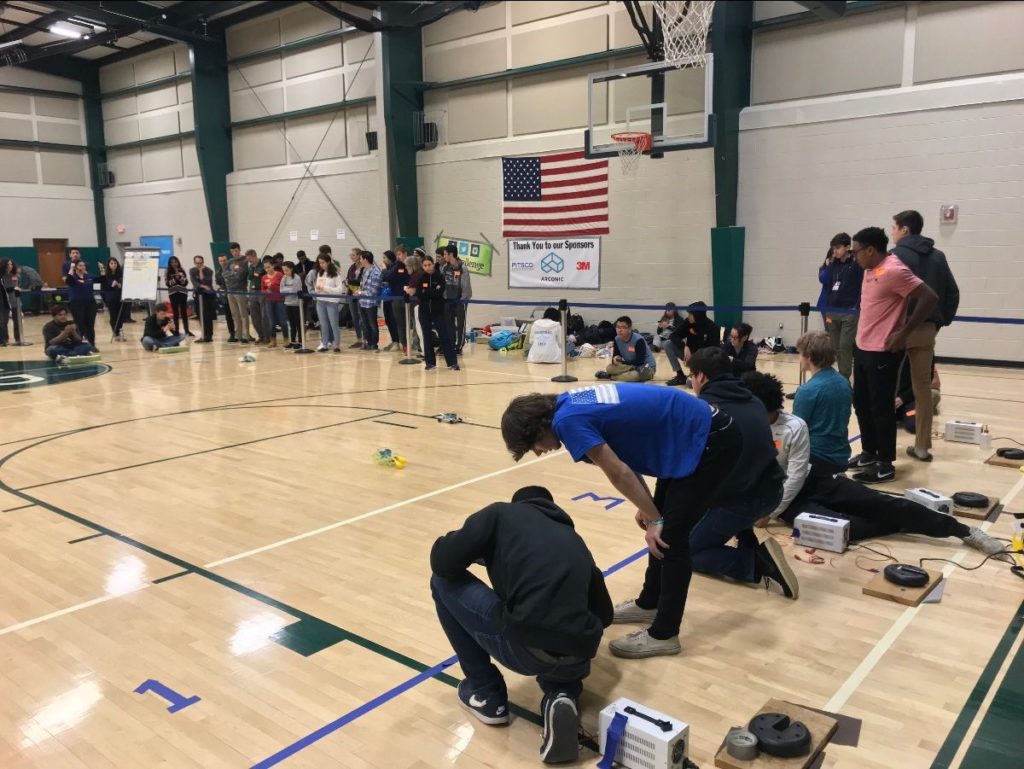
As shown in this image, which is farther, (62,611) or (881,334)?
(881,334)

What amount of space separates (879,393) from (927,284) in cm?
84

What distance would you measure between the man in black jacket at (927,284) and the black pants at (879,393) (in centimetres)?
22

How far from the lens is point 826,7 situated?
10.7 m

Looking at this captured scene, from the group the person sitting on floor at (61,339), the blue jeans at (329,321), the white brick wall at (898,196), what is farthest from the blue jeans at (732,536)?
the person sitting on floor at (61,339)

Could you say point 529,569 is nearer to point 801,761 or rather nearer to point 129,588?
point 801,761

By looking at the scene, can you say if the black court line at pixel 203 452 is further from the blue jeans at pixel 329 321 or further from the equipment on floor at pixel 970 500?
the blue jeans at pixel 329 321

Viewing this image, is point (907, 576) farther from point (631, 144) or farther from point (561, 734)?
point (631, 144)

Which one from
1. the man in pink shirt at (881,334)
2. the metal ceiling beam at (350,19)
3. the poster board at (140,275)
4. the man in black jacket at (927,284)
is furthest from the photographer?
the poster board at (140,275)

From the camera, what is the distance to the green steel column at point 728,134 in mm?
11703

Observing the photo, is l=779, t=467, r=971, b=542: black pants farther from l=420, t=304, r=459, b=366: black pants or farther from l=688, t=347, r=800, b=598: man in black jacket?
l=420, t=304, r=459, b=366: black pants

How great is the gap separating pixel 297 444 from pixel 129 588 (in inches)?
118

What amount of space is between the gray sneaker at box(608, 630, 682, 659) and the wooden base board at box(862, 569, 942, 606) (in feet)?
3.74

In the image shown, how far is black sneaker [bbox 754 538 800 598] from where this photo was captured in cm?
360

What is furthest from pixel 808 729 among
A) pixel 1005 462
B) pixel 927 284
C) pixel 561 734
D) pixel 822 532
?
pixel 1005 462
